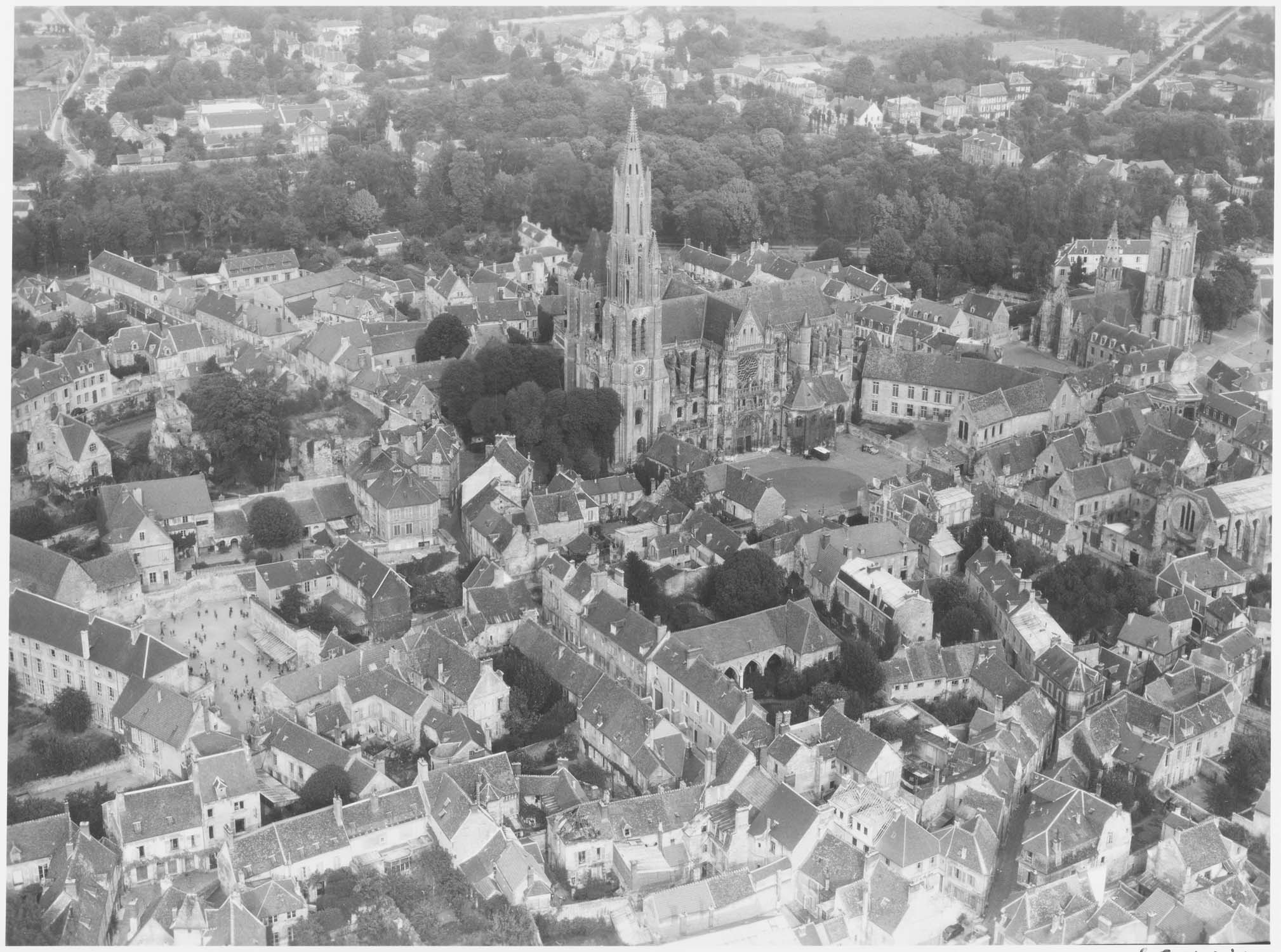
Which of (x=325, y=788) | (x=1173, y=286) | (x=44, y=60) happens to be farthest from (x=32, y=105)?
(x=325, y=788)

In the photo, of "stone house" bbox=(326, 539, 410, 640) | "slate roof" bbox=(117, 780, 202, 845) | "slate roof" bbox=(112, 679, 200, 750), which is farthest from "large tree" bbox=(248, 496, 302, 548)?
"slate roof" bbox=(117, 780, 202, 845)

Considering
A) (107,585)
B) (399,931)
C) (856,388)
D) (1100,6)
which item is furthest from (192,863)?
(1100,6)

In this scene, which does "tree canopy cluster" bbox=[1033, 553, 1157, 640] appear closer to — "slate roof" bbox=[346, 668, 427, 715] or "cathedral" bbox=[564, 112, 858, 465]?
"cathedral" bbox=[564, 112, 858, 465]

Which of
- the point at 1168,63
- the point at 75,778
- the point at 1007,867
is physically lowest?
the point at 1007,867

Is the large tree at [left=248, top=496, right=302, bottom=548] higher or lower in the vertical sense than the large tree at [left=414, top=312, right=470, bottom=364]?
lower

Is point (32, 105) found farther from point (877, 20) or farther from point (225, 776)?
point (225, 776)

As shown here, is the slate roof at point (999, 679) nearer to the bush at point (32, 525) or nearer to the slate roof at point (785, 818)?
the slate roof at point (785, 818)
